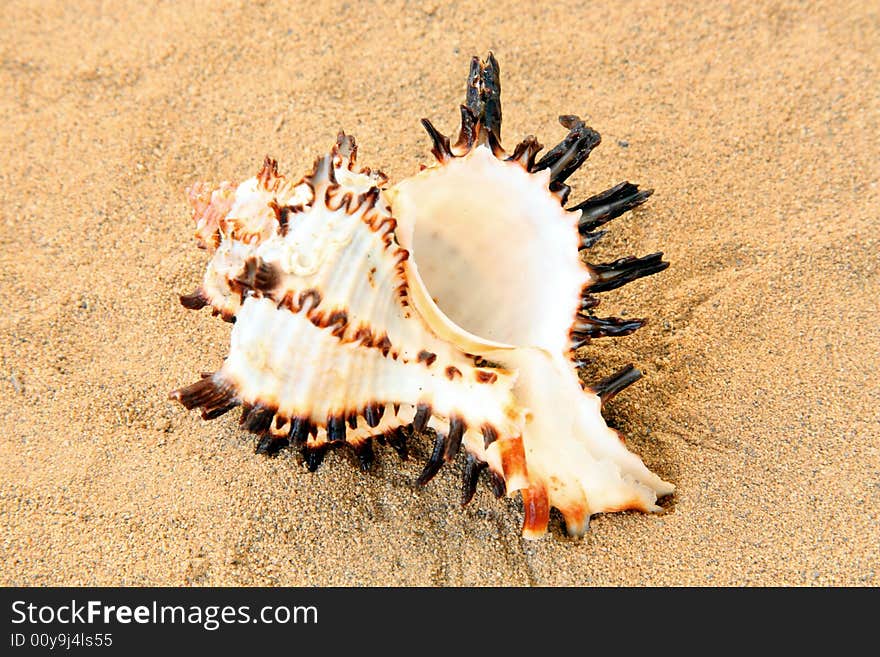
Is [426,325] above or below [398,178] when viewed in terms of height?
below

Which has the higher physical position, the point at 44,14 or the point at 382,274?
the point at 44,14

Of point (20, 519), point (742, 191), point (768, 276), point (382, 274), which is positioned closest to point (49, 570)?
→ point (20, 519)

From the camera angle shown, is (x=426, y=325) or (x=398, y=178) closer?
(x=426, y=325)

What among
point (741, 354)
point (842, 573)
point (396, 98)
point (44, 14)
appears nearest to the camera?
point (842, 573)

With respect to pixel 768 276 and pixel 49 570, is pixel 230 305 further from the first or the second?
pixel 768 276
